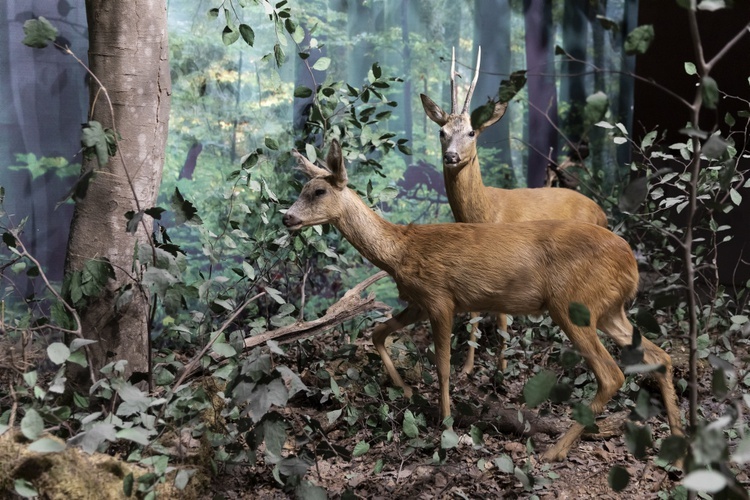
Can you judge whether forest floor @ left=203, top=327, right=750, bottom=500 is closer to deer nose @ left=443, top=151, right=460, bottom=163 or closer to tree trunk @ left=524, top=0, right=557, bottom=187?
deer nose @ left=443, top=151, right=460, bottom=163

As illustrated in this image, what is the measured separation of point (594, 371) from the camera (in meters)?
3.67

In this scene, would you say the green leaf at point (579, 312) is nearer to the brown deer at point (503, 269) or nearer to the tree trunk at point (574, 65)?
the brown deer at point (503, 269)

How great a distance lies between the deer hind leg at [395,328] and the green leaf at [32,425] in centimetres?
223

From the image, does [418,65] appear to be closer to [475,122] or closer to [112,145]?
[112,145]

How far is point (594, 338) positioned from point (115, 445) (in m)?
2.47

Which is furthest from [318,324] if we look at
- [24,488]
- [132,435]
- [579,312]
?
[579,312]

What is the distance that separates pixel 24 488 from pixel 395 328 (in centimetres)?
233

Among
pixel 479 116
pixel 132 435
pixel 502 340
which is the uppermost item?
pixel 479 116

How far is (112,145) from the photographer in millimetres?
3049

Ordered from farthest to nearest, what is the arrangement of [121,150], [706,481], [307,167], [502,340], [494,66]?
[494,66] → [502,340] → [307,167] → [121,150] → [706,481]

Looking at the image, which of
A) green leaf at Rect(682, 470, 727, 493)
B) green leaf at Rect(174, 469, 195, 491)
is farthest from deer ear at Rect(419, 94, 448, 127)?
green leaf at Rect(682, 470, 727, 493)

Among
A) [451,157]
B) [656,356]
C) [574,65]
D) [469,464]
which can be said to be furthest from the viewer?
[574,65]

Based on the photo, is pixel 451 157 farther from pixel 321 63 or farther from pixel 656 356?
pixel 656 356

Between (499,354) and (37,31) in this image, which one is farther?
(499,354)
